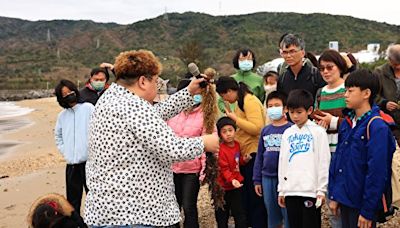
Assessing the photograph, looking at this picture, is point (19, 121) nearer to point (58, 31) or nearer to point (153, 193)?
point (153, 193)

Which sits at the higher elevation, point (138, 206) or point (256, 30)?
point (256, 30)

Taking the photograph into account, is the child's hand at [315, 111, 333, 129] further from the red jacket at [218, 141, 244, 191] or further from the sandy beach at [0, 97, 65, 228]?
the sandy beach at [0, 97, 65, 228]

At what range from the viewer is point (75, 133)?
230 inches

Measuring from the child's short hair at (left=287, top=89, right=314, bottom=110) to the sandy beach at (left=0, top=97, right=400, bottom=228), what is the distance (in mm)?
1986

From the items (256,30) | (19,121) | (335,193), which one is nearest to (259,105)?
(335,193)

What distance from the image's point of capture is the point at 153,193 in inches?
121

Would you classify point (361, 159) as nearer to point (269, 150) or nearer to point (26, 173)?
point (269, 150)

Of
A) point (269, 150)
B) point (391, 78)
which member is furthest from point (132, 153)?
point (391, 78)

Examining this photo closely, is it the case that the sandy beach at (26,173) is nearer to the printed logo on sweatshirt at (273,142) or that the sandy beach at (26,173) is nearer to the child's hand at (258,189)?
the child's hand at (258,189)

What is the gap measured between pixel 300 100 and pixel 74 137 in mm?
2852

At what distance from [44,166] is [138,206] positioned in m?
9.40

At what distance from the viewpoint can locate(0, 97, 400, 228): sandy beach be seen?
677 centimetres

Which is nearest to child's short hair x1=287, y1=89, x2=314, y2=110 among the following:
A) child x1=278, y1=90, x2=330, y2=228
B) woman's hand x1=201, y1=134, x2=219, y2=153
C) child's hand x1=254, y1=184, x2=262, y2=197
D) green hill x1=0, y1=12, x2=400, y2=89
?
child x1=278, y1=90, x2=330, y2=228

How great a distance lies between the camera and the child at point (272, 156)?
464 cm
